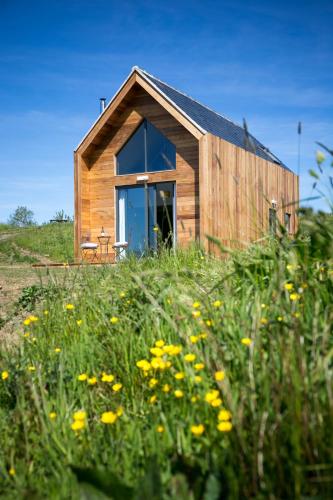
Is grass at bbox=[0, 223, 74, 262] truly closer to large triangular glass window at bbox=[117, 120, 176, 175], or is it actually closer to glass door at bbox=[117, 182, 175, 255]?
glass door at bbox=[117, 182, 175, 255]

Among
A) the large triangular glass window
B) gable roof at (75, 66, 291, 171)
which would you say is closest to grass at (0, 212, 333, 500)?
gable roof at (75, 66, 291, 171)

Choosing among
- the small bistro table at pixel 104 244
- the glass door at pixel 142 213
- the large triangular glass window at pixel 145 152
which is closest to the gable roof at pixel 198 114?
the large triangular glass window at pixel 145 152

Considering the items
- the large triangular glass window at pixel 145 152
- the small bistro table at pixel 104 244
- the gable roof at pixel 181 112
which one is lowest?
the small bistro table at pixel 104 244

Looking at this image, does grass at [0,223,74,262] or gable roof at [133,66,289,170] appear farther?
grass at [0,223,74,262]

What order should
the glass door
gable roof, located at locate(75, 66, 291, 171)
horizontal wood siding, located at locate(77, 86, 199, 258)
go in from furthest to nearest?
the glass door, horizontal wood siding, located at locate(77, 86, 199, 258), gable roof, located at locate(75, 66, 291, 171)

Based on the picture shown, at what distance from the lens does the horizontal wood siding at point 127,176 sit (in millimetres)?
12789

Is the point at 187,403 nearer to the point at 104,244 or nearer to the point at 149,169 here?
the point at 149,169

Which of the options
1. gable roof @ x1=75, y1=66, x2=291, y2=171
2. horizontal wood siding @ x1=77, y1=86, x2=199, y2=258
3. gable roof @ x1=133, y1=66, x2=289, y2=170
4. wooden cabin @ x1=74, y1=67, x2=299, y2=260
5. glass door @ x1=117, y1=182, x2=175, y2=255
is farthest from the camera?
glass door @ x1=117, y1=182, x2=175, y2=255

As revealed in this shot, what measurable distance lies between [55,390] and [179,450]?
2.96 feet

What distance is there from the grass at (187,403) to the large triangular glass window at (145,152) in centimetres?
1077

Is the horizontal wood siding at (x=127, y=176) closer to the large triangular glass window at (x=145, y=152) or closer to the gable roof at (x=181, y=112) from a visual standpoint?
the large triangular glass window at (x=145, y=152)

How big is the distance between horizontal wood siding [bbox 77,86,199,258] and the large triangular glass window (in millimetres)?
166

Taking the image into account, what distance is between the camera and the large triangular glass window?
13406 millimetres

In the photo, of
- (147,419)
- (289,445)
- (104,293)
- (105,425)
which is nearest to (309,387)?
(289,445)
